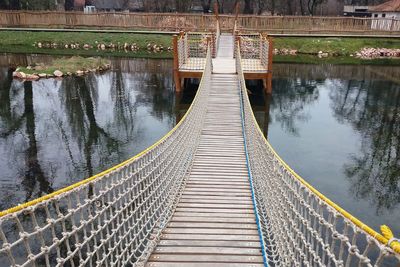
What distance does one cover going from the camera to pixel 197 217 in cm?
552

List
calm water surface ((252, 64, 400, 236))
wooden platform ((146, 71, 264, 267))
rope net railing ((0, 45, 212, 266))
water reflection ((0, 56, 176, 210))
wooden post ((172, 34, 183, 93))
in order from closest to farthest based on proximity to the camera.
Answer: rope net railing ((0, 45, 212, 266)), wooden platform ((146, 71, 264, 267)), calm water surface ((252, 64, 400, 236)), water reflection ((0, 56, 176, 210)), wooden post ((172, 34, 183, 93))

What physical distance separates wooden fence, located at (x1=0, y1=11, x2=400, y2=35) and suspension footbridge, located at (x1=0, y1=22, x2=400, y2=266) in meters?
23.6

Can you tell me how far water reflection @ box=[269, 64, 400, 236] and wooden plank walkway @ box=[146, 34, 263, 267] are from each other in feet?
8.89

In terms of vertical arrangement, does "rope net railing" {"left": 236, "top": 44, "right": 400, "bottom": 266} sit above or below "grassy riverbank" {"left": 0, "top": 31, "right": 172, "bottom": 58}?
below

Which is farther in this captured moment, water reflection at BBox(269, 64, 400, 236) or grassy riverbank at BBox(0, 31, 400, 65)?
grassy riverbank at BBox(0, 31, 400, 65)

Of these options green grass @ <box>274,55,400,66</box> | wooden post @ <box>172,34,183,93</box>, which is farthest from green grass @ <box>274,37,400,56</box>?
wooden post @ <box>172,34,183,93</box>

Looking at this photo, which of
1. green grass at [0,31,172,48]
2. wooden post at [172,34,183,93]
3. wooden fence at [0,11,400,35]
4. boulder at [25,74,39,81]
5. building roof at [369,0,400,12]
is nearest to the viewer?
wooden post at [172,34,183,93]

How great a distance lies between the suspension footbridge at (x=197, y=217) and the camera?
3.08 metres

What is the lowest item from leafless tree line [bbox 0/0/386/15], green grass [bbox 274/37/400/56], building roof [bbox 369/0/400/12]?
green grass [bbox 274/37/400/56]

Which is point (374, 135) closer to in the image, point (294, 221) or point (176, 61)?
point (176, 61)

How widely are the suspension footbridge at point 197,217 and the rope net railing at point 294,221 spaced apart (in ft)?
0.04

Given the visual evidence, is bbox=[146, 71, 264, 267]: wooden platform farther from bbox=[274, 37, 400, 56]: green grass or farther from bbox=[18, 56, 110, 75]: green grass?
bbox=[274, 37, 400, 56]: green grass

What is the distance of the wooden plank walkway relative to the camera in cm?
459

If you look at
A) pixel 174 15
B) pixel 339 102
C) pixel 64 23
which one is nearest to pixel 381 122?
pixel 339 102
